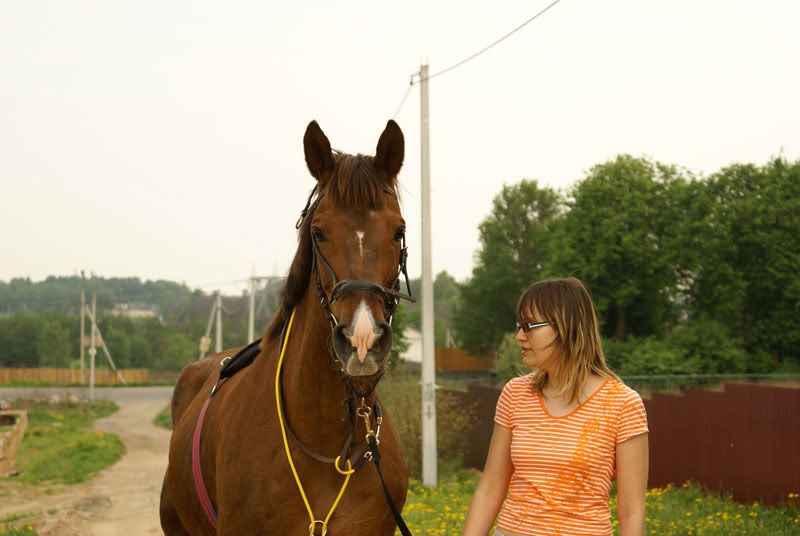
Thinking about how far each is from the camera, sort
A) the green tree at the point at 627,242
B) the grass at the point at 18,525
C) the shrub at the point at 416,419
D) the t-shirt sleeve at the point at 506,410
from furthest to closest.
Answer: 1. the green tree at the point at 627,242
2. the shrub at the point at 416,419
3. the grass at the point at 18,525
4. the t-shirt sleeve at the point at 506,410

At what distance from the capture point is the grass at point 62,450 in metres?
17.4

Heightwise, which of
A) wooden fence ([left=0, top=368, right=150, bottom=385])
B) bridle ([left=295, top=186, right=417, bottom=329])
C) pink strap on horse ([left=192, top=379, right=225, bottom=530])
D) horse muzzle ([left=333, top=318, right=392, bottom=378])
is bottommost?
wooden fence ([left=0, top=368, right=150, bottom=385])

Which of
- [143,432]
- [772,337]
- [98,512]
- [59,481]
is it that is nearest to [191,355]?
[143,432]

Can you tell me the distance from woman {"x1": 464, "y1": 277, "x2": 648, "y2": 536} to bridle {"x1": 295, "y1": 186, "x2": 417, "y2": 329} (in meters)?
0.48

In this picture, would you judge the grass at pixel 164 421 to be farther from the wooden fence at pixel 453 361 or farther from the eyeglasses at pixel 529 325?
the wooden fence at pixel 453 361

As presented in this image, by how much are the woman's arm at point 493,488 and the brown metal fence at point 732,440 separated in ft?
25.9

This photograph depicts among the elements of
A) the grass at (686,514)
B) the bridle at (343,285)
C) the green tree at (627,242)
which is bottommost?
the grass at (686,514)

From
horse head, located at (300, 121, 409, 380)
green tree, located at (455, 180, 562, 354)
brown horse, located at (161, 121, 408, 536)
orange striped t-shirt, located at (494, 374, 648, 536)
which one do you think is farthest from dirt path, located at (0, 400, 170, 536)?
green tree, located at (455, 180, 562, 354)

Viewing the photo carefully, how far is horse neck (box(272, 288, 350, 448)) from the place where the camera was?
3.61m

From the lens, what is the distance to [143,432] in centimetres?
2883

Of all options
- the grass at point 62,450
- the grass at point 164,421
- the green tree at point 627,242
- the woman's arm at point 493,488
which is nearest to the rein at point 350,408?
the woman's arm at point 493,488

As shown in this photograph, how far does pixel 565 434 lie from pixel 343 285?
0.92 meters

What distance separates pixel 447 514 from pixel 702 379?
30.9 ft

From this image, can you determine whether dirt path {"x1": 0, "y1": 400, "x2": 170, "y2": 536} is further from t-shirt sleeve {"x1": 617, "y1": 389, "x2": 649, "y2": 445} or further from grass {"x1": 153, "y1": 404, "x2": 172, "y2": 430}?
t-shirt sleeve {"x1": 617, "y1": 389, "x2": 649, "y2": 445}
